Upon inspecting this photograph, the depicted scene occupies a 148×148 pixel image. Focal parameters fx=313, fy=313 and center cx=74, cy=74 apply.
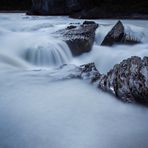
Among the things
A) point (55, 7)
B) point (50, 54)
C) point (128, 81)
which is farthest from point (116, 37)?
point (55, 7)

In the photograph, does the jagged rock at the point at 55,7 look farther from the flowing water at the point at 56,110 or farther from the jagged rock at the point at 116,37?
the flowing water at the point at 56,110

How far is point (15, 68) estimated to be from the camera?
707 centimetres

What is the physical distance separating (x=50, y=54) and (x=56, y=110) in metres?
3.38

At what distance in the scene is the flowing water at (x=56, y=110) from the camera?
382cm

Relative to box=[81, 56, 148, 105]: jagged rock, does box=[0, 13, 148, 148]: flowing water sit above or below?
below

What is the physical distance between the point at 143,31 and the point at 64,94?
5.81m

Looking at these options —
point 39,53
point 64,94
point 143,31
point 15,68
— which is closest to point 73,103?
point 64,94

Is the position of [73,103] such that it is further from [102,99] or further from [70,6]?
[70,6]

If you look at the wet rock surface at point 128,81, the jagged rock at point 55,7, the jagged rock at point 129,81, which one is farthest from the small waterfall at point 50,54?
the jagged rock at point 55,7

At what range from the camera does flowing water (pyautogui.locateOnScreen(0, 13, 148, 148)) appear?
382 centimetres

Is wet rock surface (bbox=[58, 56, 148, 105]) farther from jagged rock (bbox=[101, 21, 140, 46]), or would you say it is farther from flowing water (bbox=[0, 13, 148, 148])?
jagged rock (bbox=[101, 21, 140, 46])

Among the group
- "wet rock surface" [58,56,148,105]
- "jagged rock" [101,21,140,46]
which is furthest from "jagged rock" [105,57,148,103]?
"jagged rock" [101,21,140,46]

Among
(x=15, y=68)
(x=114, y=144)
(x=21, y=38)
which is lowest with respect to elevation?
(x=114, y=144)

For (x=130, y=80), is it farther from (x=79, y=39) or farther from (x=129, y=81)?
(x=79, y=39)
